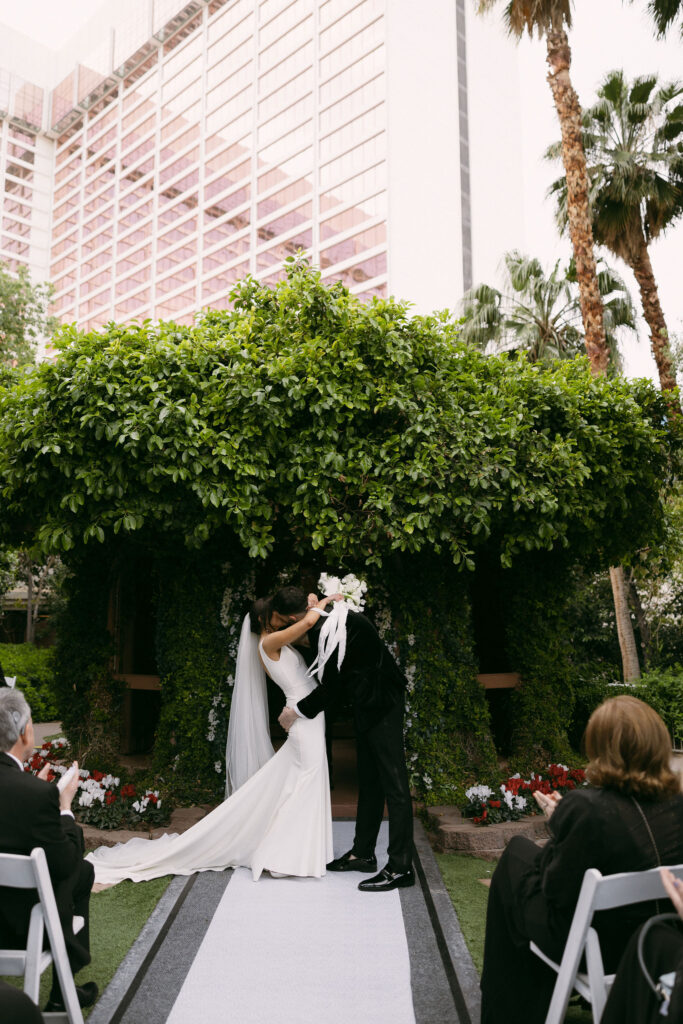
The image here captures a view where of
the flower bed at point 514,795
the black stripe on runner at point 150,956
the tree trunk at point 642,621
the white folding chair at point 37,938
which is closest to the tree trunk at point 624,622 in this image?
the tree trunk at point 642,621

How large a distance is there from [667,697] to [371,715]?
9869 millimetres

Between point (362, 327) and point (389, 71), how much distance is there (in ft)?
199

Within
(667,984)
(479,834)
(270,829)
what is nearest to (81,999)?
(270,829)

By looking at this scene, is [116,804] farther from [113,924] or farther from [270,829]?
[113,924]

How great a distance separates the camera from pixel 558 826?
276 cm

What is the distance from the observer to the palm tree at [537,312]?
18125mm

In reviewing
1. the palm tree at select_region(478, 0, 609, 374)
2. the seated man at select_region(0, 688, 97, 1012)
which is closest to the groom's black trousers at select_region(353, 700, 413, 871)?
the seated man at select_region(0, 688, 97, 1012)

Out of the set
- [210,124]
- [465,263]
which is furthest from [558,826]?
[210,124]

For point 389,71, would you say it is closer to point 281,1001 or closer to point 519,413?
point 519,413

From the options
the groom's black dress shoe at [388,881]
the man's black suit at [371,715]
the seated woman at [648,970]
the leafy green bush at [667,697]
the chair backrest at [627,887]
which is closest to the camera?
the seated woman at [648,970]

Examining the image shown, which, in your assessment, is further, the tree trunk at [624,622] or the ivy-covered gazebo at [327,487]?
the tree trunk at [624,622]

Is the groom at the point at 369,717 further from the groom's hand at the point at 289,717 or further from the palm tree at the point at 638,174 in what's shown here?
the palm tree at the point at 638,174

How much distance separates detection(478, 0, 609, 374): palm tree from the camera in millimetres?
11805

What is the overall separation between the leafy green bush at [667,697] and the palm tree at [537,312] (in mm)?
7735
